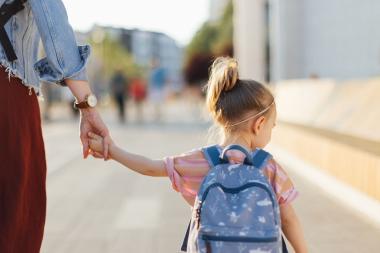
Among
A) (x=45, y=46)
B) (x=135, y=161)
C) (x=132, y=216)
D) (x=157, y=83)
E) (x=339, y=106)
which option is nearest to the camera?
(x=45, y=46)

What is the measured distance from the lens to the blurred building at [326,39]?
2734cm

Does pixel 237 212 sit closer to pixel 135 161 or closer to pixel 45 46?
pixel 135 161

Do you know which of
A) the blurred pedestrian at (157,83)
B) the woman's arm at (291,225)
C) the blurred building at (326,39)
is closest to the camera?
the woman's arm at (291,225)

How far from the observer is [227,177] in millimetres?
3064

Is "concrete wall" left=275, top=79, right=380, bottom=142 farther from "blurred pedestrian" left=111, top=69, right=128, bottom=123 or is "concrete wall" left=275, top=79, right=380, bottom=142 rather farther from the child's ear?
"blurred pedestrian" left=111, top=69, right=128, bottom=123

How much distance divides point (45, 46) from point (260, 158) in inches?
36.8

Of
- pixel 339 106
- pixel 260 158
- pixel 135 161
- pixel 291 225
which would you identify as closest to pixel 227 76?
pixel 260 158

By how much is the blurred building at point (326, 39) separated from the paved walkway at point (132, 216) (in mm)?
17581

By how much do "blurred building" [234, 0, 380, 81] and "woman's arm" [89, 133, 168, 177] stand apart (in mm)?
23790

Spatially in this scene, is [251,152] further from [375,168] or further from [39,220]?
[375,168]

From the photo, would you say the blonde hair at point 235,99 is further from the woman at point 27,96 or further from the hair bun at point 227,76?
the woman at point 27,96

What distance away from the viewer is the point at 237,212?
118 inches

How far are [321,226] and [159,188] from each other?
9.43 feet

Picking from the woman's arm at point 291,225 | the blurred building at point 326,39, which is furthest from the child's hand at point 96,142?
the blurred building at point 326,39
